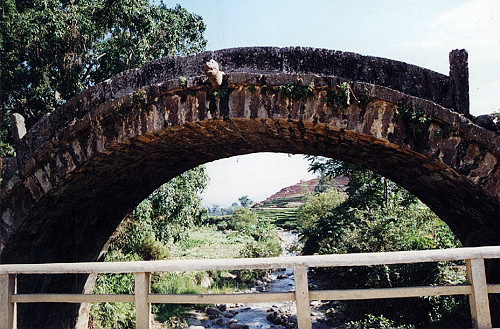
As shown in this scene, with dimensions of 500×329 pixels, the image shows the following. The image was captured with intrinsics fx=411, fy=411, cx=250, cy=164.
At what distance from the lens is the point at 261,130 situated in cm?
490

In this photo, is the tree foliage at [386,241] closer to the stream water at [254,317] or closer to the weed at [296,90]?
the stream water at [254,317]

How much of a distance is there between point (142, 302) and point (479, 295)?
2518mm

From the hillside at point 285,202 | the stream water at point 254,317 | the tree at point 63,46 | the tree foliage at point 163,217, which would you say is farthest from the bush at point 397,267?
the hillside at point 285,202

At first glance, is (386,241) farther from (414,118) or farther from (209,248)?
(209,248)

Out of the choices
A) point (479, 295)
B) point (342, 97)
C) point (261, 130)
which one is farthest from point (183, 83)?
point (479, 295)

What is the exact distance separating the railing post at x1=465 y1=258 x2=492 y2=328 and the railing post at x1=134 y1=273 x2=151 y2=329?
2444mm

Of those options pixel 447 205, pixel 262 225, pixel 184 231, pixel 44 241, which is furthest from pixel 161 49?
pixel 262 225

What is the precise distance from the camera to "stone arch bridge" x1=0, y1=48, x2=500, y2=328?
4020mm

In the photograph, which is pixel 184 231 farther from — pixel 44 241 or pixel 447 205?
pixel 447 205

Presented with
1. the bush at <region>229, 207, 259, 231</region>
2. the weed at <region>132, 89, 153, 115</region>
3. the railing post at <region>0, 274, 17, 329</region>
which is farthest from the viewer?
the bush at <region>229, 207, 259, 231</region>

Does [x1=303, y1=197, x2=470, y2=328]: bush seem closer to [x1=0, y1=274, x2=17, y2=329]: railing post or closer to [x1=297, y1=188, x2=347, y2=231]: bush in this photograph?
[x1=297, y1=188, x2=347, y2=231]: bush

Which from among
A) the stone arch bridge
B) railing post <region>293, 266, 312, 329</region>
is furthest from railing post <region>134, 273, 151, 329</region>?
the stone arch bridge

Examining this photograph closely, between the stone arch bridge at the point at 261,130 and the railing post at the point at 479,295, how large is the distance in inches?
45.2

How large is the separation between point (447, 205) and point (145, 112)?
401cm
